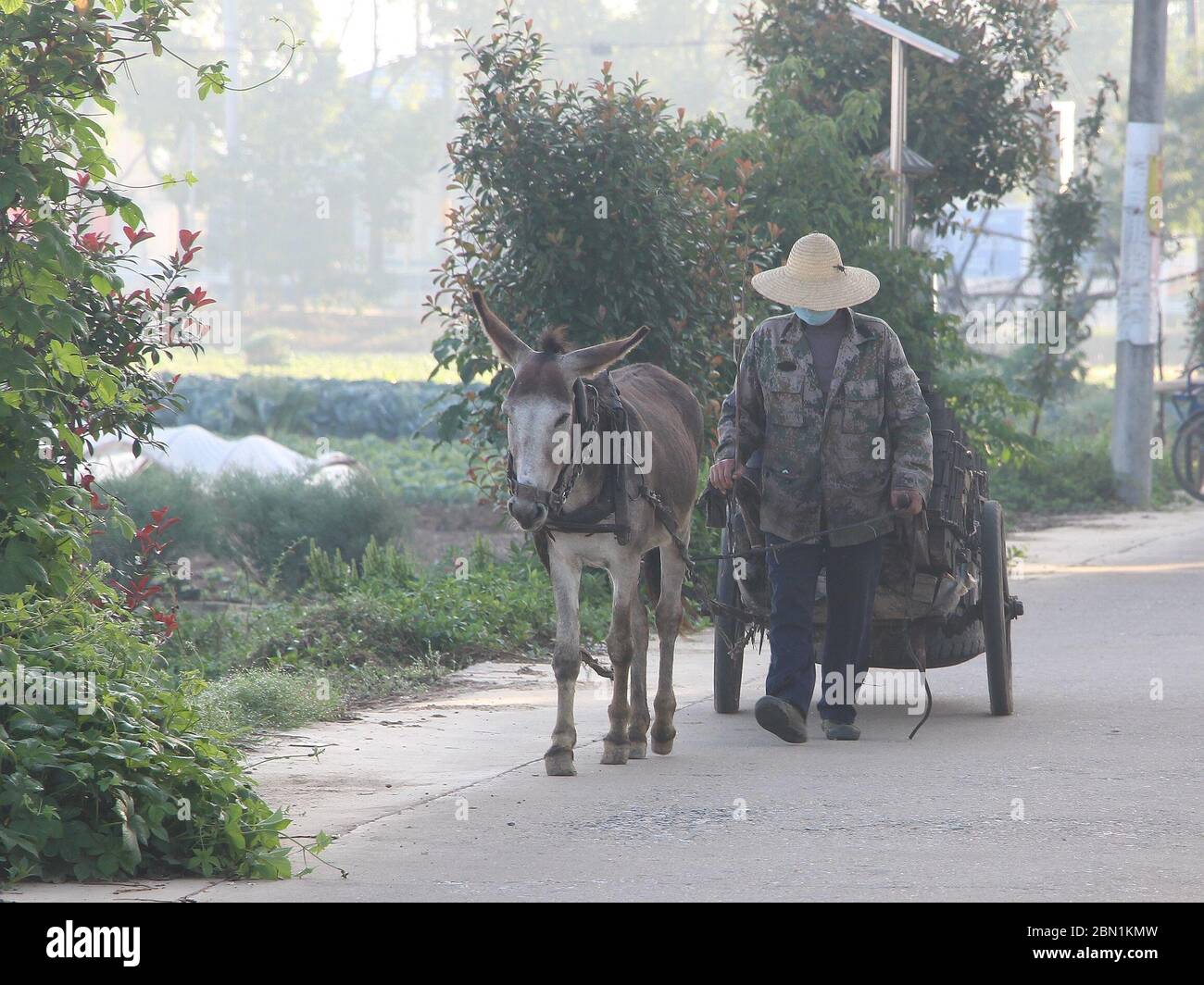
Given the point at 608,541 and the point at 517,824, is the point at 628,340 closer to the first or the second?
the point at 608,541

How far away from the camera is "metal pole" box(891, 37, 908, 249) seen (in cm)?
1592

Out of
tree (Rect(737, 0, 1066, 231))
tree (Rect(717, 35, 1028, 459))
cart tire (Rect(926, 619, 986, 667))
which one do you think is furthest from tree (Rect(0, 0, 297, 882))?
tree (Rect(737, 0, 1066, 231))

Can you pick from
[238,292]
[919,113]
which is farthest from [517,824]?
[238,292]

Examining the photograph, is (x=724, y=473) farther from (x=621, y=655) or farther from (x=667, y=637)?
(x=621, y=655)

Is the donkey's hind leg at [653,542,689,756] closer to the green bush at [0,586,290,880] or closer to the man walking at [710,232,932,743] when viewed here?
the man walking at [710,232,932,743]

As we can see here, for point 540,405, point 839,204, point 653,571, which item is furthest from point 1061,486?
point 540,405

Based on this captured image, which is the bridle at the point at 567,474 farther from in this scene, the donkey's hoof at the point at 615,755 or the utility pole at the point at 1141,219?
the utility pole at the point at 1141,219

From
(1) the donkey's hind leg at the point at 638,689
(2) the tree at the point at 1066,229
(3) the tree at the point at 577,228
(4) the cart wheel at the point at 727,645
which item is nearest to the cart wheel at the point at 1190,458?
(2) the tree at the point at 1066,229

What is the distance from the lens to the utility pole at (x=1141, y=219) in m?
21.2

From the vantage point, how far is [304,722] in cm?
914

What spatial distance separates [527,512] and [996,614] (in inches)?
116

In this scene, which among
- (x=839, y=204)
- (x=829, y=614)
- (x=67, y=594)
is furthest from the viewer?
(x=839, y=204)

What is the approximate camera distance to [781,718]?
8375 millimetres

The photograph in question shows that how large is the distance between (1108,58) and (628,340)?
10600cm
